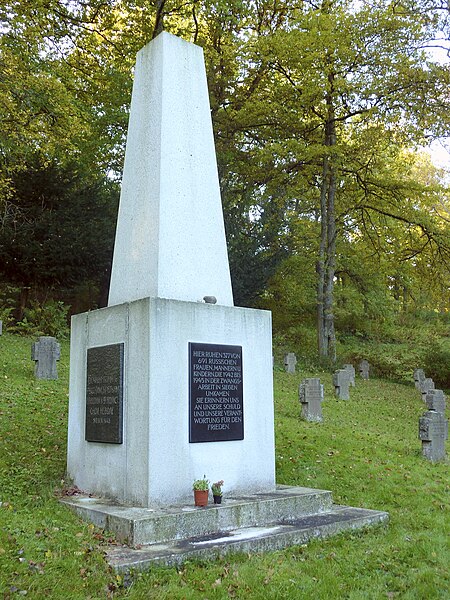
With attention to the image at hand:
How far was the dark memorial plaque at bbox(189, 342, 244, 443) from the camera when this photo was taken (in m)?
6.16

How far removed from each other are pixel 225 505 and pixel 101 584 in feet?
5.80

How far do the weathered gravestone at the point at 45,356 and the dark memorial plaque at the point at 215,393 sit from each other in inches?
272

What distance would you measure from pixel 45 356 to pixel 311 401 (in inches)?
221

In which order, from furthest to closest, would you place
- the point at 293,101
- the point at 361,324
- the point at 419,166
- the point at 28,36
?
the point at 419,166 < the point at 361,324 < the point at 293,101 < the point at 28,36

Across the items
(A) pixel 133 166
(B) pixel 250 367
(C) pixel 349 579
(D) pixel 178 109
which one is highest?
(D) pixel 178 109

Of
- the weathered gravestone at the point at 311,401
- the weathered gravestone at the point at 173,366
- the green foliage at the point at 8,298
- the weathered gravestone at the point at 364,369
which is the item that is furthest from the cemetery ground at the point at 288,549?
the weathered gravestone at the point at 364,369

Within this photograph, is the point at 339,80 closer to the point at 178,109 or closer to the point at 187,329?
the point at 178,109

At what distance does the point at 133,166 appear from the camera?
7098mm

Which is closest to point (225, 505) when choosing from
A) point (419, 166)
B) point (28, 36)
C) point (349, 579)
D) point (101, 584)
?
point (349, 579)

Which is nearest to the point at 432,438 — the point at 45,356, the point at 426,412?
the point at 426,412

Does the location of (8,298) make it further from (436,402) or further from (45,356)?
(436,402)

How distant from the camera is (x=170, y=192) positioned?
664cm

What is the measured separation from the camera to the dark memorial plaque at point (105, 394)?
6.16 meters

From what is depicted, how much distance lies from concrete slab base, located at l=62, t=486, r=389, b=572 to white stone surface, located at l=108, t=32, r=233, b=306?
222cm
